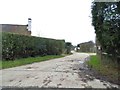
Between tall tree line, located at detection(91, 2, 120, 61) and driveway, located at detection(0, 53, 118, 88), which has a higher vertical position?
tall tree line, located at detection(91, 2, 120, 61)

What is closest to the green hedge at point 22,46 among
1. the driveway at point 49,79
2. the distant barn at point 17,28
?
the driveway at point 49,79

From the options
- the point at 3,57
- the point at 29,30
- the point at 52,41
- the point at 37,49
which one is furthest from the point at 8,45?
the point at 29,30

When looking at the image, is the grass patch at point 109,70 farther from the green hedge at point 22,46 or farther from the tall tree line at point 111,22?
the green hedge at point 22,46

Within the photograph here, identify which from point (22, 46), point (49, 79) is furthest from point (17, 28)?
point (49, 79)

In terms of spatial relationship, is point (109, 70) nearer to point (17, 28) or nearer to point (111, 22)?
point (111, 22)

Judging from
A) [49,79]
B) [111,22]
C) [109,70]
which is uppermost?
[111,22]

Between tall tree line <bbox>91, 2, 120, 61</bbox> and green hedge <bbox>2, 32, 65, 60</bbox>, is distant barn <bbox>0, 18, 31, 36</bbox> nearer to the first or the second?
green hedge <bbox>2, 32, 65, 60</bbox>

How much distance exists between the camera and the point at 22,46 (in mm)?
30438

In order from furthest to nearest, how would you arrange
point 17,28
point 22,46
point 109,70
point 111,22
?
point 17,28, point 22,46, point 109,70, point 111,22

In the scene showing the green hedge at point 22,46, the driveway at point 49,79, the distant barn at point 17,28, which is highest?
the distant barn at point 17,28

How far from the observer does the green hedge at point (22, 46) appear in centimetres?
2595

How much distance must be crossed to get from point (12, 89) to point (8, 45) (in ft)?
54.9

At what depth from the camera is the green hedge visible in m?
26.0

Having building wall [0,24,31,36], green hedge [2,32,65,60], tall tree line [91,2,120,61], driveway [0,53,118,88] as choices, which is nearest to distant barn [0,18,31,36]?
building wall [0,24,31,36]
